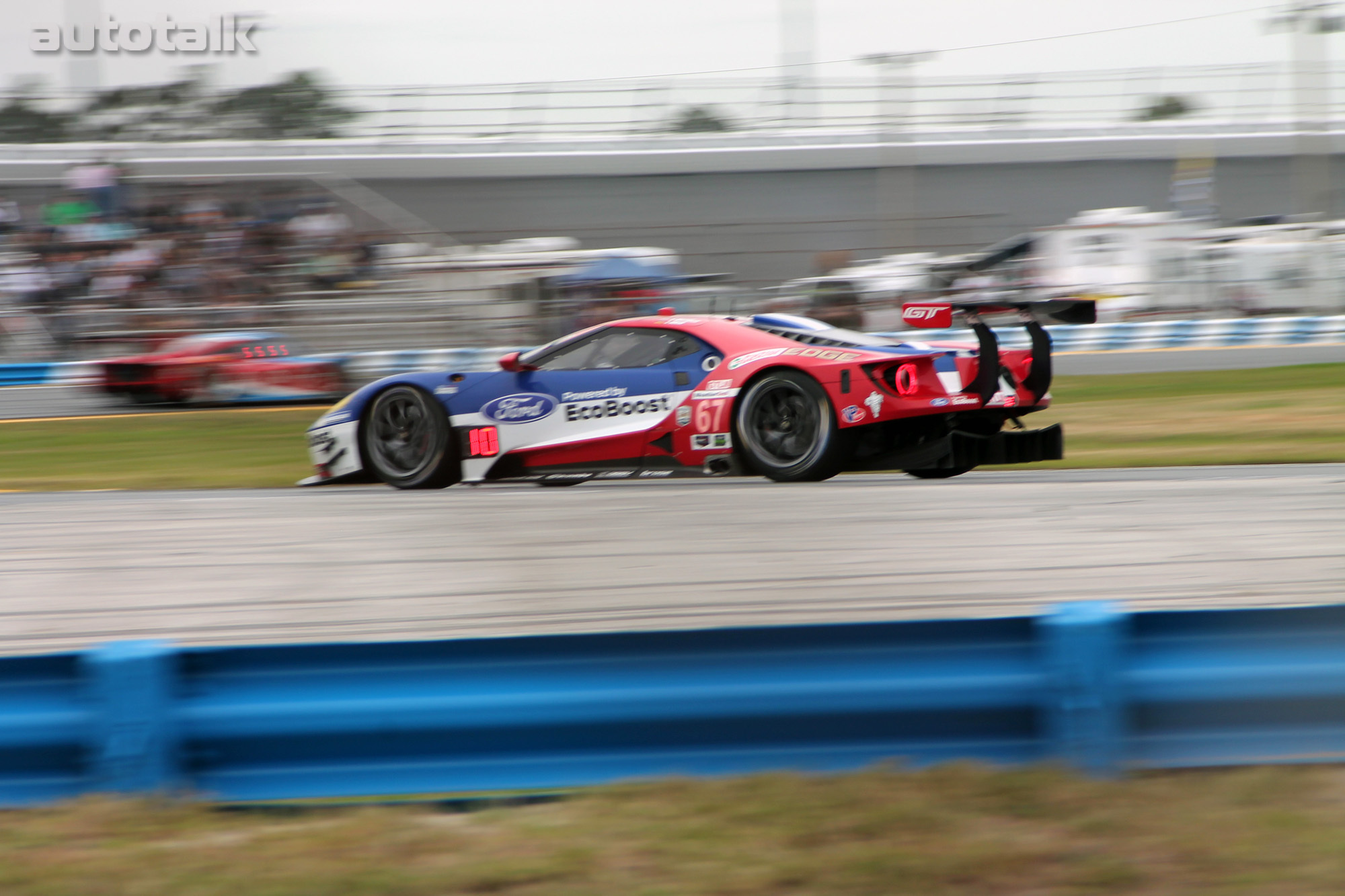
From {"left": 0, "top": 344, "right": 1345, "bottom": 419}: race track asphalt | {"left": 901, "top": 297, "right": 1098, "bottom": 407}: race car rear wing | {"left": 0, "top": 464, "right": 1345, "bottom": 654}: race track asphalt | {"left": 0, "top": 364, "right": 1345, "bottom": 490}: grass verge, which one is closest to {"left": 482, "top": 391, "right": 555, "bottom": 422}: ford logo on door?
{"left": 0, "top": 464, "right": 1345, "bottom": 654}: race track asphalt

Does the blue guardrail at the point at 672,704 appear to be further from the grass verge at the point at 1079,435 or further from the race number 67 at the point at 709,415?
the grass verge at the point at 1079,435

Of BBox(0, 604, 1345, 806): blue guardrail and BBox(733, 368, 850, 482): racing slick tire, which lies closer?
BBox(0, 604, 1345, 806): blue guardrail

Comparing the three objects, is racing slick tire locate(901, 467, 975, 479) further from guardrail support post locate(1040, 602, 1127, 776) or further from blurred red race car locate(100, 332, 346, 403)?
blurred red race car locate(100, 332, 346, 403)

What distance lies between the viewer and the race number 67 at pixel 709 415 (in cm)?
682

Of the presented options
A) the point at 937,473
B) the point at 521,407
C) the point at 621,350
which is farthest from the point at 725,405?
the point at 937,473

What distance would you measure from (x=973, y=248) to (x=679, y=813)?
84.5 ft

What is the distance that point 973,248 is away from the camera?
89.1 ft

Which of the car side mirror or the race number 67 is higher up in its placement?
the car side mirror

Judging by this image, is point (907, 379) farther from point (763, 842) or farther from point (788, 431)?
point (763, 842)

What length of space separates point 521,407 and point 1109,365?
11741 mm

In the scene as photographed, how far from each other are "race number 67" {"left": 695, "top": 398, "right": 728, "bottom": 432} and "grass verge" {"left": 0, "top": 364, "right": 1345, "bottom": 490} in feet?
9.07

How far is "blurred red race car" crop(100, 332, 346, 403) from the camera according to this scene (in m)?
15.0

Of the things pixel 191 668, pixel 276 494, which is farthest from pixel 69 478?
pixel 191 668

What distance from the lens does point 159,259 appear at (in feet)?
64.1
